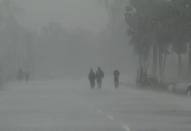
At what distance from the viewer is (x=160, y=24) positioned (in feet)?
214

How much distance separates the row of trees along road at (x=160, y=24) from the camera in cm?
6134

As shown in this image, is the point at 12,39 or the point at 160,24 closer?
the point at 160,24

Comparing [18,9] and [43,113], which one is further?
[18,9]

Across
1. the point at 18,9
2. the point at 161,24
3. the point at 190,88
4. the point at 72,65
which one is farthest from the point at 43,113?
the point at 72,65

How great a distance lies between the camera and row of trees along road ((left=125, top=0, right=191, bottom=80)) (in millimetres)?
61344

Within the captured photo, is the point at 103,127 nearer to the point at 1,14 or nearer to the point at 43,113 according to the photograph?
the point at 43,113

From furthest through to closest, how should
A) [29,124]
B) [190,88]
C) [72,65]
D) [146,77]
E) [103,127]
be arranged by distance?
[72,65] → [146,77] → [190,88] → [29,124] → [103,127]

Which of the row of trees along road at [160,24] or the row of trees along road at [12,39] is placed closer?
the row of trees along road at [160,24]

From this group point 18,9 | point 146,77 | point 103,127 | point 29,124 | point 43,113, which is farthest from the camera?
point 18,9

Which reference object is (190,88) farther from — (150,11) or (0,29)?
(0,29)

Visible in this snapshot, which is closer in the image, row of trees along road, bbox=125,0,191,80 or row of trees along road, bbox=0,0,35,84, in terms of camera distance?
row of trees along road, bbox=125,0,191,80

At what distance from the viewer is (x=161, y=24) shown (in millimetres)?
65062

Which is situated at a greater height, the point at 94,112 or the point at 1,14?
the point at 1,14

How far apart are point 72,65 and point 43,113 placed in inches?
6678
